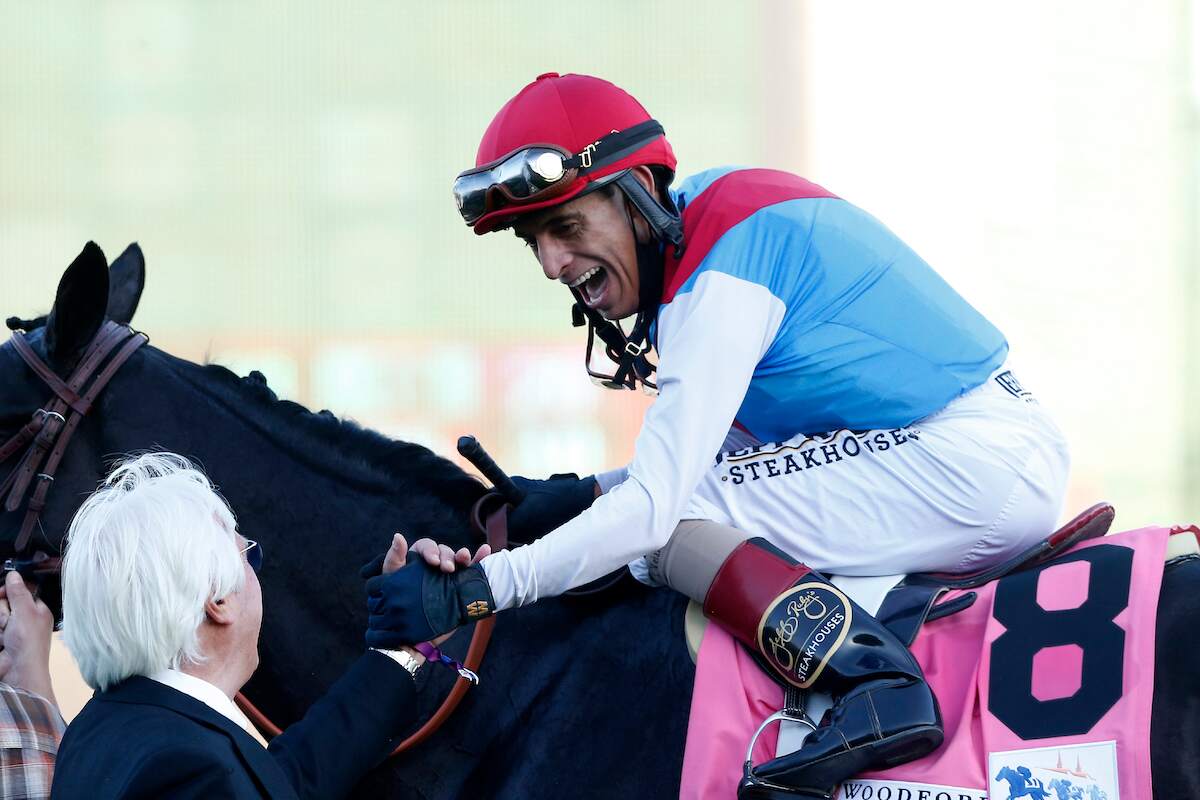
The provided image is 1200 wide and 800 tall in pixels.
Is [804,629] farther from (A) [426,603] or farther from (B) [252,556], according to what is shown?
(B) [252,556]

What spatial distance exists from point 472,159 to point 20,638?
5.06 meters

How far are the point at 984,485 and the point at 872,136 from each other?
5610 mm

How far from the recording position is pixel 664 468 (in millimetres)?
1919

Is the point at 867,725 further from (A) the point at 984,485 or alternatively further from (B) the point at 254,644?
(B) the point at 254,644

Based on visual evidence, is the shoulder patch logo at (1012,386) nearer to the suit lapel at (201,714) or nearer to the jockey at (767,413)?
the jockey at (767,413)

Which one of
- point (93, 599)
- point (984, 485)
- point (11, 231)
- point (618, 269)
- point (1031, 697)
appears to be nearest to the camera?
point (93, 599)

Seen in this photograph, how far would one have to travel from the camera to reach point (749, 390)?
2127 millimetres

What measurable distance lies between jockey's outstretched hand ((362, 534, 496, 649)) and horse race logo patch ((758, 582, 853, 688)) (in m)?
0.44

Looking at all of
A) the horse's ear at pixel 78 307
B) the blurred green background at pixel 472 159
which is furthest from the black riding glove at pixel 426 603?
the blurred green background at pixel 472 159

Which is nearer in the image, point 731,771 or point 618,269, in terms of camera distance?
point 731,771

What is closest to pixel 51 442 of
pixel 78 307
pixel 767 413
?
pixel 78 307

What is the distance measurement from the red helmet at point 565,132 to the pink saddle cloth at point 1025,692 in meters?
0.83

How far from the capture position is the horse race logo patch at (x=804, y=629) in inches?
72.1

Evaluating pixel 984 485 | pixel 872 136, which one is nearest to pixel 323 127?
pixel 872 136
